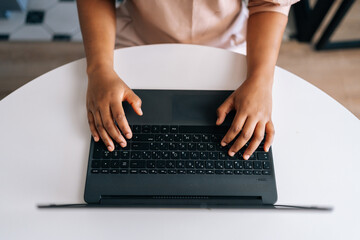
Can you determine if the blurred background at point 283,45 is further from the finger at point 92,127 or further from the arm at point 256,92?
the finger at point 92,127

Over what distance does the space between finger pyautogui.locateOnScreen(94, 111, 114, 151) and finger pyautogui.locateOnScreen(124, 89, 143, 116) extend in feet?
0.27

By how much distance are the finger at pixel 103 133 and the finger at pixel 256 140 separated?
0.31m

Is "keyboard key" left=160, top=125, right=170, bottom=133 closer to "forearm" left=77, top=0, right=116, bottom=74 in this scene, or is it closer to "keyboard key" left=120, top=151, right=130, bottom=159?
"keyboard key" left=120, top=151, right=130, bottom=159

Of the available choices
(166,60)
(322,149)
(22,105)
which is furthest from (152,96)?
(322,149)

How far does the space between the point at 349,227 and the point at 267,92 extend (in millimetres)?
347

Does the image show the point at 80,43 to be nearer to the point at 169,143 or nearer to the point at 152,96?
the point at 152,96

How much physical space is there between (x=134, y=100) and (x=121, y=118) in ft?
0.18

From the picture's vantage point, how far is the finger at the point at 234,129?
66cm

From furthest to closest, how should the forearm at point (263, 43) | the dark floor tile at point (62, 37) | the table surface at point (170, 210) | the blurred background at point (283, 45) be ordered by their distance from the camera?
the dark floor tile at point (62, 37) → the blurred background at point (283, 45) → the forearm at point (263, 43) → the table surface at point (170, 210)

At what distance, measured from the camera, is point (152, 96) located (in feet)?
2.40

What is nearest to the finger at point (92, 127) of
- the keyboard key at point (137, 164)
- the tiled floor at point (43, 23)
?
the keyboard key at point (137, 164)

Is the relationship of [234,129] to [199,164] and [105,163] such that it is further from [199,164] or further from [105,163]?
[105,163]

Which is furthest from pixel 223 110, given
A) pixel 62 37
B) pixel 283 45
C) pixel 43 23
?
pixel 43 23

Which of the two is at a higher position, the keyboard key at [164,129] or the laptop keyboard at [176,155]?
the keyboard key at [164,129]
